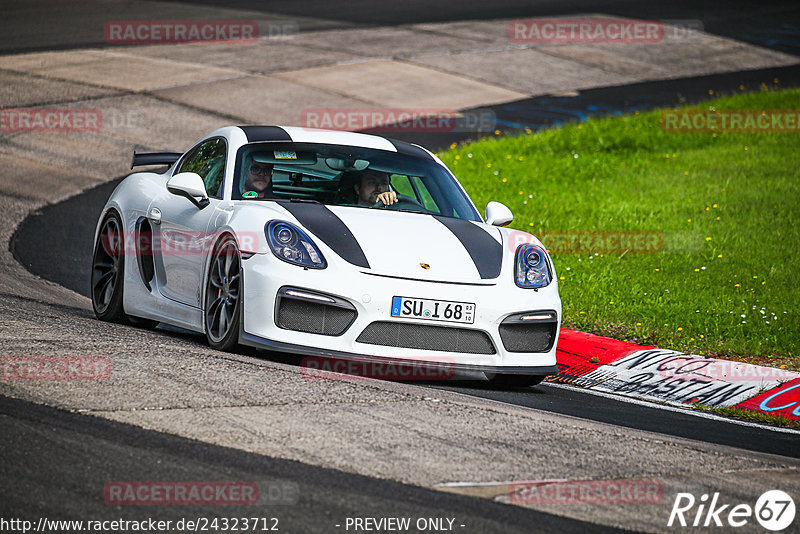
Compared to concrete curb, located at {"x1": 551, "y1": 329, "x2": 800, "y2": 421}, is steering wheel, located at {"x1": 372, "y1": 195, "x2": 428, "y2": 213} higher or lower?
higher

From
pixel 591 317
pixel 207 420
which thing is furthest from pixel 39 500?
pixel 591 317

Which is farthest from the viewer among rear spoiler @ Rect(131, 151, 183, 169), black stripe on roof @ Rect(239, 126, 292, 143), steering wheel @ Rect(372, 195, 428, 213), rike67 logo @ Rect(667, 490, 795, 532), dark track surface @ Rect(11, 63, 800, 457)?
rear spoiler @ Rect(131, 151, 183, 169)

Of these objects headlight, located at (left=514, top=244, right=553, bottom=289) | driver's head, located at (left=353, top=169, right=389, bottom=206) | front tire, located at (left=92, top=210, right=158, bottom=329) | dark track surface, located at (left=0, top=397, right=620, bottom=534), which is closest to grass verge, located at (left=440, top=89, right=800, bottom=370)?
headlight, located at (left=514, top=244, right=553, bottom=289)

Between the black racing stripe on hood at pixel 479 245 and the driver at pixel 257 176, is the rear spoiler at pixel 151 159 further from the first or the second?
the black racing stripe on hood at pixel 479 245

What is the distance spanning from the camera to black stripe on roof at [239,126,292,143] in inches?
305

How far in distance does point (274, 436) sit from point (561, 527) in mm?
1303

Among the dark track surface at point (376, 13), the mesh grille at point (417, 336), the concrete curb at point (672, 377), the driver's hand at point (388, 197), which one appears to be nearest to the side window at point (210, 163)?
the driver's hand at point (388, 197)

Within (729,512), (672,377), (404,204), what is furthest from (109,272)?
(729,512)

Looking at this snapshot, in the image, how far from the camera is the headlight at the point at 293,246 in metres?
6.45

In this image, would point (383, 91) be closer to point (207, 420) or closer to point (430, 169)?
point (430, 169)

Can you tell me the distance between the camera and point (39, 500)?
3840 mm

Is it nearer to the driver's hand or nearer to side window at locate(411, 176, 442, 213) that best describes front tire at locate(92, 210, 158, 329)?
the driver's hand

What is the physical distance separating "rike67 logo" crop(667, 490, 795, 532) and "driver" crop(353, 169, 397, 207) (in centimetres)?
360

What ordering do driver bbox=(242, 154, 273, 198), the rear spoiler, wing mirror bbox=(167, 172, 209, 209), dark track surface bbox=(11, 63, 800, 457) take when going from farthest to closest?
the rear spoiler
driver bbox=(242, 154, 273, 198)
wing mirror bbox=(167, 172, 209, 209)
dark track surface bbox=(11, 63, 800, 457)
